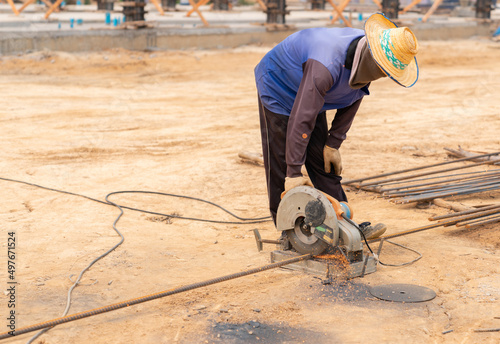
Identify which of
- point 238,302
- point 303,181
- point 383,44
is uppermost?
point 383,44

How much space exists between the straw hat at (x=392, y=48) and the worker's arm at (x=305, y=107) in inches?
11.8

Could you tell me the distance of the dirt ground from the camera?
322cm

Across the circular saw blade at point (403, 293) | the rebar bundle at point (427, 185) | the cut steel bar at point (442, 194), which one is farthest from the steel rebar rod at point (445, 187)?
the circular saw blade at point (403, 293)

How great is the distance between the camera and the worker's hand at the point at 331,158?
410cm

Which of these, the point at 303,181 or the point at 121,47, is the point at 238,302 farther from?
the point at 121,47

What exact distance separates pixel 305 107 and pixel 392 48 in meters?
0.59

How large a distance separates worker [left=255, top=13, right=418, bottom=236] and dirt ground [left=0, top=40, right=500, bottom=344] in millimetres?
681

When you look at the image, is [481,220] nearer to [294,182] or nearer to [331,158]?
[331,158]

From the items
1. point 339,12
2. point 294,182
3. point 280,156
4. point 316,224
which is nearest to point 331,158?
point 280,156

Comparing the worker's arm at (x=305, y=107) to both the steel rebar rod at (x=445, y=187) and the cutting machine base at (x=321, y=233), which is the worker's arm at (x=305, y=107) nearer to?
the cutting machine base at (x=321, y=233)

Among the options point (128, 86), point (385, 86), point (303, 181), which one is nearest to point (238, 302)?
point (303, 181)

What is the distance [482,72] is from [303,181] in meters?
12.1

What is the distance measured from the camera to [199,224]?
5043mm

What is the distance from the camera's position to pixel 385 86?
12.6m
